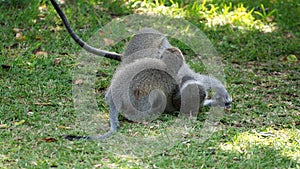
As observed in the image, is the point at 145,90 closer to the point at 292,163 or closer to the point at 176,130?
the point at 176,130

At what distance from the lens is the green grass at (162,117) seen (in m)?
4.05

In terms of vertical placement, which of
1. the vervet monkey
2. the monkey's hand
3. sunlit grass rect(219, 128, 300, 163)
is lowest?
sunlit grass rect(219, 128, 300, 163)

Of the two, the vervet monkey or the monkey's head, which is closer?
the vervet monkey

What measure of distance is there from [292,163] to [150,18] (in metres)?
4.15

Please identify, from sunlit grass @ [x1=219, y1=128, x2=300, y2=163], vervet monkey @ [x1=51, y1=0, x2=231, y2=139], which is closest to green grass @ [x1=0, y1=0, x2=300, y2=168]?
sunlit grass @ [x1=219, y1=128, x2=300, y2=163]

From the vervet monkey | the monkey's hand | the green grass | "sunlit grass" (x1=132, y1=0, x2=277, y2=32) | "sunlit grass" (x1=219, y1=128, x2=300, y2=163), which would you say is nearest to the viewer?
the green grass

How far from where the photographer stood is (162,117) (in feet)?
16.0

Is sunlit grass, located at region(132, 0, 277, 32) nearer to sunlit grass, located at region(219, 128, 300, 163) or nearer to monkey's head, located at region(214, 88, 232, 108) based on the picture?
monkey's head, located at region(214, 88, 232, 108)

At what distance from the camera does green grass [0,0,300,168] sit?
405 cm

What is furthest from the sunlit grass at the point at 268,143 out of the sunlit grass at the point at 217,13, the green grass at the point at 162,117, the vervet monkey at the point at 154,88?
the sunlit grass at the point at 217,13

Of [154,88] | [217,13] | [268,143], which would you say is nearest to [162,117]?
[154,88]

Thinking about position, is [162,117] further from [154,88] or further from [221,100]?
[221,100]

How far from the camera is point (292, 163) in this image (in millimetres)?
3998

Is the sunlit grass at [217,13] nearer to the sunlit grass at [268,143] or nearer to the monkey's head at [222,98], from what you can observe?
the monkey's head at [222,98]
